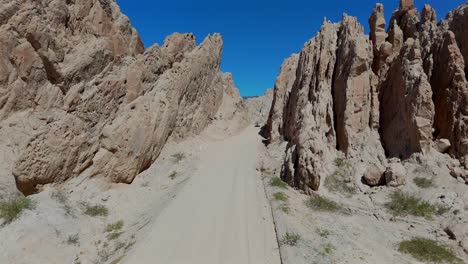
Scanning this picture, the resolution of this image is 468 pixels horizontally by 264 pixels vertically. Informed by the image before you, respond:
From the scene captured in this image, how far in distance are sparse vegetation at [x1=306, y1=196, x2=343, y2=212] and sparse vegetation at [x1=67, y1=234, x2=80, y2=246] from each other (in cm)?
1152

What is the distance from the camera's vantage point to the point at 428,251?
1209 cm

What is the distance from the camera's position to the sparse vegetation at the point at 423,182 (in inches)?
624

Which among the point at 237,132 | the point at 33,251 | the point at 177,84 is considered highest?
the point at 177,84

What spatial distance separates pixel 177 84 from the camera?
83.1 feet

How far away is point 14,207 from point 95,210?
383cm

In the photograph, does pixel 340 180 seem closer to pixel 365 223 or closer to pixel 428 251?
pixel 365 223

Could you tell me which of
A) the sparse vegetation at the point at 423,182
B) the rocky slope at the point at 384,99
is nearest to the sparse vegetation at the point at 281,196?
the rocky slope at the point at 384,99

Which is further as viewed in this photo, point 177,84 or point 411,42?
point 177,84

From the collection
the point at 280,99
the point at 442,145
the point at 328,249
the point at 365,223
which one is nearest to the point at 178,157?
the point at 365,223

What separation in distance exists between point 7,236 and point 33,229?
89cm

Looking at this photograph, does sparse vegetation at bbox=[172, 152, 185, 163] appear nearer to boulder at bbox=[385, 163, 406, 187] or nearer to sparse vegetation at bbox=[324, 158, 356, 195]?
sparse vegetation at bbox=[324, 158, 356, 195]

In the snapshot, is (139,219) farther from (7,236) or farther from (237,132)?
(237,132)

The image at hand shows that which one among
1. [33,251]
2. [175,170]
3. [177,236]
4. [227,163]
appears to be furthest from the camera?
[227,163]

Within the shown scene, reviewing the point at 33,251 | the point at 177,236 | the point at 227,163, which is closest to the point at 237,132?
the point at 227,163
